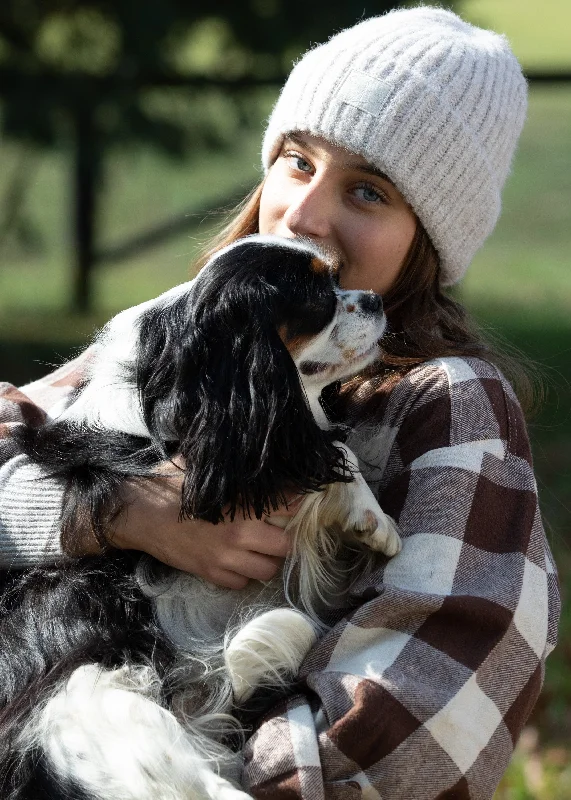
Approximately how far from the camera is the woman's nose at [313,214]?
2.27 meters

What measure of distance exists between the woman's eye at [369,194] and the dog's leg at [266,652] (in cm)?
92

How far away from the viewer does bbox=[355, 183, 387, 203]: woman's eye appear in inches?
91.4

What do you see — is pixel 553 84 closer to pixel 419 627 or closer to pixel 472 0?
pixel 472 0

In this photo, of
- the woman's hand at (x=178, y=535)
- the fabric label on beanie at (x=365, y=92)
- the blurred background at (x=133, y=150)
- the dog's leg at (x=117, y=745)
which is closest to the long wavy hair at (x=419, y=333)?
the fabric label on beanie at (x=365, y=92)

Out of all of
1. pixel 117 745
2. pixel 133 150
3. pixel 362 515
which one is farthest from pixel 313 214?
pixel 133 150

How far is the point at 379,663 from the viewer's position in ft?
5.69

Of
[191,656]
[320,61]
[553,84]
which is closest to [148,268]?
[553,84]

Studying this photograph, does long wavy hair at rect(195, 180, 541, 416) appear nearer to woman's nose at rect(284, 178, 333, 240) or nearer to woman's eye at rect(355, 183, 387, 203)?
woman's eye at rect(355, 183, 387, 203)

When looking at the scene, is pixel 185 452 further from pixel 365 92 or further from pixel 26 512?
pixel 365 92

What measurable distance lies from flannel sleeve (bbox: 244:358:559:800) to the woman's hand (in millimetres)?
237

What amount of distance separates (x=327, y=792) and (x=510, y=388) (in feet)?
2.83

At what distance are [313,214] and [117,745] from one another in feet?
3.73

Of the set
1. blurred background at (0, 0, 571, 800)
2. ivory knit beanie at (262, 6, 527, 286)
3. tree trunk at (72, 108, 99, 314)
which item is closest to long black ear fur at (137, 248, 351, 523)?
ivory knit beanie at (262, 6, 527, 286)

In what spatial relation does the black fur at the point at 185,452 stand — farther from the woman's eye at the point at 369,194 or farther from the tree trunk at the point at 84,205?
the tree trunk at the point at 84,205
